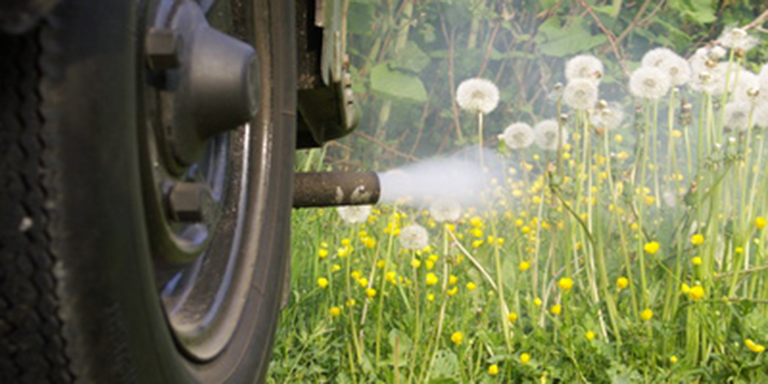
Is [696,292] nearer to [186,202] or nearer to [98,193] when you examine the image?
[186,202]

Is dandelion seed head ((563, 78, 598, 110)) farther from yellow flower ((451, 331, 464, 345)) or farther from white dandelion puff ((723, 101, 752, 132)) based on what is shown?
yellow flower ((451, 331, 464, 345))

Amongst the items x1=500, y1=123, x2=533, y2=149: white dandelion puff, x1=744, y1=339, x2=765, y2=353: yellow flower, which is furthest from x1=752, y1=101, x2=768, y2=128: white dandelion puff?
x1=744, y1=339, x2=765, y2=353: yellow flower

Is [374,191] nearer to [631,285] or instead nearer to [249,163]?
[249,163]

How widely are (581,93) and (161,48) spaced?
1.65m

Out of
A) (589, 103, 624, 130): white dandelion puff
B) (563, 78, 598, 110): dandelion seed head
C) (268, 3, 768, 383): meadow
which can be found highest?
(563, 78, 598, 110): dandelion seed head

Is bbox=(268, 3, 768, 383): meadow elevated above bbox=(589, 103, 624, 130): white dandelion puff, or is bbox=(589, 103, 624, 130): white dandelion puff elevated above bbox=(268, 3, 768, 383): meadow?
bbox=(589, 103, 624, 130): white dandelion puff

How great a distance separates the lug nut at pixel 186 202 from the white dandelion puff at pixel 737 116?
6.22ft

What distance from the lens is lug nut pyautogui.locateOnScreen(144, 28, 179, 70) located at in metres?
1.14

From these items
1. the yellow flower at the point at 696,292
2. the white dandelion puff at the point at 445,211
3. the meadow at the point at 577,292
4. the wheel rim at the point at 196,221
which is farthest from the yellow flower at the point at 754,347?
the wheel rim at the point at 196,221

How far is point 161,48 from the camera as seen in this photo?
1.14 m

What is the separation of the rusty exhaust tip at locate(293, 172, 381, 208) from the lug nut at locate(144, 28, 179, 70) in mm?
1046

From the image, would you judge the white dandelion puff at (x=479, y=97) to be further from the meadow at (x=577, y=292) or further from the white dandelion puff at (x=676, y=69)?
the white dandelion puff at (x=676, y=69)

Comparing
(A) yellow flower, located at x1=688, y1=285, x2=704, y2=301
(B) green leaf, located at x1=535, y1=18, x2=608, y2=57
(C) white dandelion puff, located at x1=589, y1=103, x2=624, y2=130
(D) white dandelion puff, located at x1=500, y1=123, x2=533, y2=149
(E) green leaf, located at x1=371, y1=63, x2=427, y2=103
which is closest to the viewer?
(A) yellow flower, located at x1=688, y1=285, x2=704, y2=301

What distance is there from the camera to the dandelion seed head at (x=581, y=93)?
8.50ft
